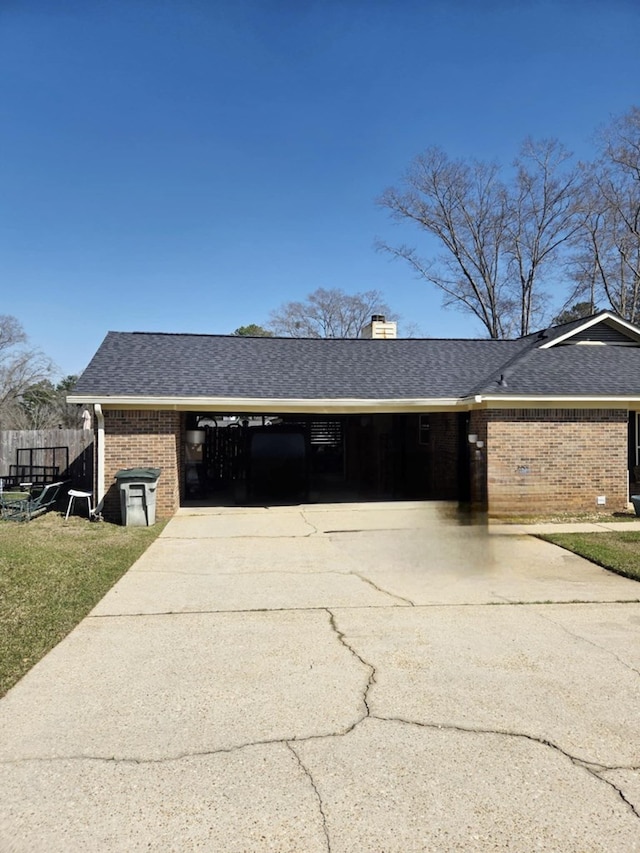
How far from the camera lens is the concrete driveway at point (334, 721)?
2.76m

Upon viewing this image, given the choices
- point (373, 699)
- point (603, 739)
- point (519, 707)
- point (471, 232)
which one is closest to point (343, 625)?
point (373, 699)

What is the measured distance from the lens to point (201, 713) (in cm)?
386

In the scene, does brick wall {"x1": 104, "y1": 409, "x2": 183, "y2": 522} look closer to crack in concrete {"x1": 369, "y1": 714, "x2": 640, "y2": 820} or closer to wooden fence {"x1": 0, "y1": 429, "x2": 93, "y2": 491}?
wooden fence {"x1": 0, "y1": 429, "x2": 93, "y2": 491}

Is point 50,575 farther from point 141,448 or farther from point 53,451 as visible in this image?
point 53,451

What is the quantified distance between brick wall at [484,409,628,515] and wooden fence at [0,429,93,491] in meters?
12.2

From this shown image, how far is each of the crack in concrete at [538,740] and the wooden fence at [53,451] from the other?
1651cm

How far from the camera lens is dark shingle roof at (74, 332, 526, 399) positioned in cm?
1280

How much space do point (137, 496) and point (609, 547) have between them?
802 centimetres

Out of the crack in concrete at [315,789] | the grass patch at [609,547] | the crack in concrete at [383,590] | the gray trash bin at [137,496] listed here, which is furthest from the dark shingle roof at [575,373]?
the crack in concrete at [315,789]

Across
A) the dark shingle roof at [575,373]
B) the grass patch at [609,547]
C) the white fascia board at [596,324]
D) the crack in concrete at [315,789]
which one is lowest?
the crack in concrete at [315,789]

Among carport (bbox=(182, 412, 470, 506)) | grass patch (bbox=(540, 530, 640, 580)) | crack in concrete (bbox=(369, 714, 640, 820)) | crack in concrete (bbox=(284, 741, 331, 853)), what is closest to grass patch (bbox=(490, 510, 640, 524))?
grass patch (bbox=(540, 530, 640, 580))

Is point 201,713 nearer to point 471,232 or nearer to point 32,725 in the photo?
point 32,725

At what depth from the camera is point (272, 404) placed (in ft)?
41.5

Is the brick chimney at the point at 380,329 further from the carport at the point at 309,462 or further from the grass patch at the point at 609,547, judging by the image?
the grass patch at the point at 609,547
